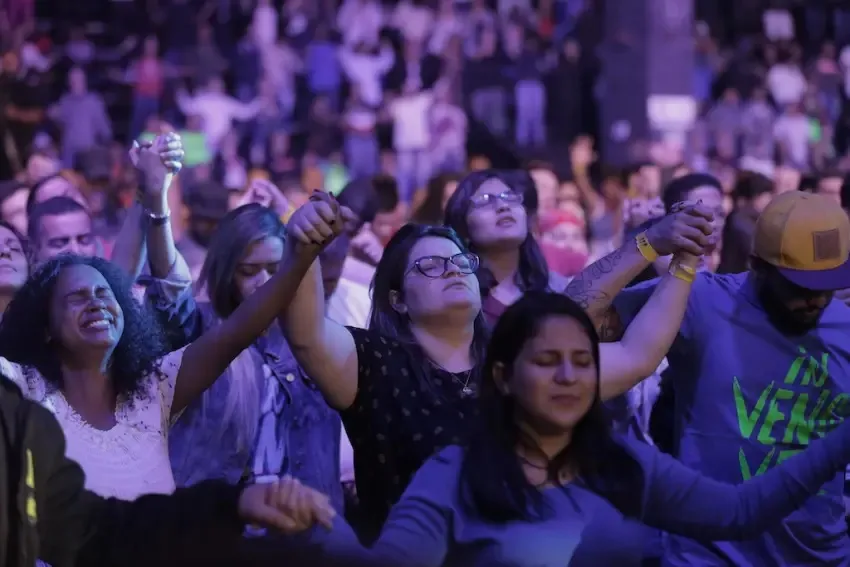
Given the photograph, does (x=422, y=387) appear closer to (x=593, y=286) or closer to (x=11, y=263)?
(x=593, y=286)

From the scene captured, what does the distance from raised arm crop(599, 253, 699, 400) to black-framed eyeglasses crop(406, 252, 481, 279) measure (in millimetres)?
435

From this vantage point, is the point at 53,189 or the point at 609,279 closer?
the point at 609,279

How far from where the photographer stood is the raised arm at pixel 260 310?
3.73 meters

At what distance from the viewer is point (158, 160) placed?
516cm

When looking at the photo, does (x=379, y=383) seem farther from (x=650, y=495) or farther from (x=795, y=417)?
(x=795, y=417)

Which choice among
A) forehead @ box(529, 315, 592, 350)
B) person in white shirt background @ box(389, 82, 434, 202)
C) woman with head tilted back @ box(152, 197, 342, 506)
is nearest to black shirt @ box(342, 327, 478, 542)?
forehead @ box(529, 315, 592, 350)

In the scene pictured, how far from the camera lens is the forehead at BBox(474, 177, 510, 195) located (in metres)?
5.68

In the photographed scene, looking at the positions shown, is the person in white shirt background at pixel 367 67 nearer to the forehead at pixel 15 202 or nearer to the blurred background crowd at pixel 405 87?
the blurred background crowd at pixel 405 87

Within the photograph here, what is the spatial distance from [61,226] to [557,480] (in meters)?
3.02

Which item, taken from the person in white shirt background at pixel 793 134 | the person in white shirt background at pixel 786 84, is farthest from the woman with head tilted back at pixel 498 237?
the person in white shirt background at pixel 786 84

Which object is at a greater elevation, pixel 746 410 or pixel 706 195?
pixel 706 195

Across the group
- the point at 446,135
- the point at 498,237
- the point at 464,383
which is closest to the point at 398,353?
the point at 464,383

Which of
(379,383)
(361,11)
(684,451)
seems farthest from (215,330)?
(361,11)

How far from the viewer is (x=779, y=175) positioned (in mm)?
12711
